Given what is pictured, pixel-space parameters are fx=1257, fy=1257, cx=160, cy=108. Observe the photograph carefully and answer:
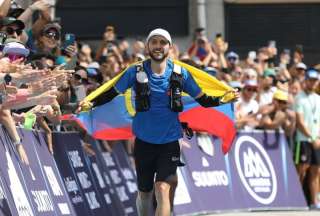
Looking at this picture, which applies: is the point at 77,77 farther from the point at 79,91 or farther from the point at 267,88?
the point at 267,88

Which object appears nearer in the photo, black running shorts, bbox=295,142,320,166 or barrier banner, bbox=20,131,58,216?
barrier banner, bbox=20,131,58,216

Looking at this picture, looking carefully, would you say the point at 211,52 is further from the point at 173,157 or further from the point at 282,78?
the point at 173,157

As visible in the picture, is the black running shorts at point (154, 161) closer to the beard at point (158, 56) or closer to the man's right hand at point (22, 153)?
the beard at point (158, 56)

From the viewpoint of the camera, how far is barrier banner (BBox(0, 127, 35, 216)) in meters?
12.7

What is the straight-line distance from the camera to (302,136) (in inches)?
839

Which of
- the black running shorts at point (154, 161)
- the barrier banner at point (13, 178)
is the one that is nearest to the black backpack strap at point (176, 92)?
the black running shorts at point (154, 161)

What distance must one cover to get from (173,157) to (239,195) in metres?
6.37

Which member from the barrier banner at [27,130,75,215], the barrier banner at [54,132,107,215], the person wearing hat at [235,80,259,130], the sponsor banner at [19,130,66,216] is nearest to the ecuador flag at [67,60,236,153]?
the barrier banner at [54,132,107,215]

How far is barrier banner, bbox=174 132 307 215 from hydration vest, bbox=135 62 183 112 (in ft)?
15.1

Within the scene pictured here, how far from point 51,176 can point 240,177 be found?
20.7ft

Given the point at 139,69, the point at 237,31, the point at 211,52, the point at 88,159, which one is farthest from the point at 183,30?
the point at 139,69

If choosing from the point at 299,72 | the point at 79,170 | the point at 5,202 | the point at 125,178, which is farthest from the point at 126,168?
the point at 299,72

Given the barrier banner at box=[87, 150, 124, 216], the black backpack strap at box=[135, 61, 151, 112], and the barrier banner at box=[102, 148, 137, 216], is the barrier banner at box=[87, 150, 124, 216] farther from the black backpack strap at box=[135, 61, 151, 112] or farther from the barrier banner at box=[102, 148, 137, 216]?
the black backpack strap at box=[135, 61, 151, 112]

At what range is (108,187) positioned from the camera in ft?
54.3
